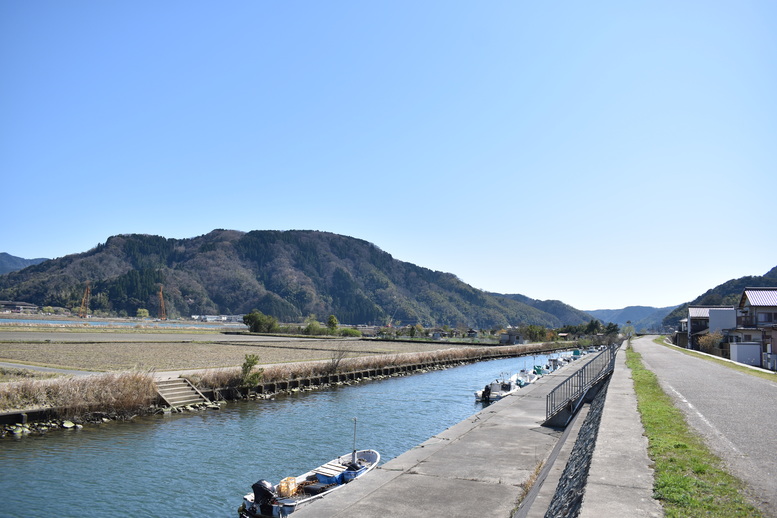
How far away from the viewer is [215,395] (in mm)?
31484

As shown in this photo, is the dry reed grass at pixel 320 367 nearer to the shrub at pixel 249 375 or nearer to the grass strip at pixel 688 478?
the shrub at pixel 249 375

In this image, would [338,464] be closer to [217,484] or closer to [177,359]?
[217,484]

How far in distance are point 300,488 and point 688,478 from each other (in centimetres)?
1071

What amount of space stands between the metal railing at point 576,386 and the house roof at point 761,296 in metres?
36.3

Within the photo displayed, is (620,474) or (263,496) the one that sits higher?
(620,474)

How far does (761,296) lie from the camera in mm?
54281

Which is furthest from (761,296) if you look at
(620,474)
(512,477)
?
(620,474)

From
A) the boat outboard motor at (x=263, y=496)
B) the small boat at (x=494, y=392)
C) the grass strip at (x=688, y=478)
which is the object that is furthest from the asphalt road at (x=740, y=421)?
the small boat at (x=494, y=392)

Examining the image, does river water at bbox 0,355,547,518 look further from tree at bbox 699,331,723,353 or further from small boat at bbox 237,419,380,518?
tree at bbox 699,331,723,353

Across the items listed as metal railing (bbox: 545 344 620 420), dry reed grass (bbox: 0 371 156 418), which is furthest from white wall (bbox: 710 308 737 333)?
dry reed grass (bbox: 0 371 156 418)

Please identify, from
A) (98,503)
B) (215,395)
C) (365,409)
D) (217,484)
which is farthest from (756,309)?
(98,503)

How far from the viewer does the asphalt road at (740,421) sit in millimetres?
7777

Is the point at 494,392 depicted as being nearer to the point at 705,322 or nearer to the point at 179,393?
the point at 179,393

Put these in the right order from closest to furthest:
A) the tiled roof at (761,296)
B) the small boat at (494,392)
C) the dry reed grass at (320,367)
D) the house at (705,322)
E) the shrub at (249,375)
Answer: the dry reed grass at (320,367), the shrub at (249,375), the small boat at (494,392), the tiled roof at (761,296), the house at (705,322)
